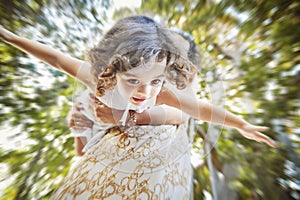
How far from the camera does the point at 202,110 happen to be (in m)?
0.69

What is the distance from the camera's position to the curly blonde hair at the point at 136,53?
658 mm

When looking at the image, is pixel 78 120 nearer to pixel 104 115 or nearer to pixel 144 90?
pixel 104 115

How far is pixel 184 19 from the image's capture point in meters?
0.79

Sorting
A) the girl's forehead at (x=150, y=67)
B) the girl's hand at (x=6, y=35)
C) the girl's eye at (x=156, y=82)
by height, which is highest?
the girl's hand at (x=6, y=35)

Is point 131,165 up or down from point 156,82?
down

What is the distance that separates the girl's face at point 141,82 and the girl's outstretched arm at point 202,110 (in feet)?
0.11

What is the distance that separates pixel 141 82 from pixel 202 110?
187 millimetres

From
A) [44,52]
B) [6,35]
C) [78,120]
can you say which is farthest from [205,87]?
[6,35]

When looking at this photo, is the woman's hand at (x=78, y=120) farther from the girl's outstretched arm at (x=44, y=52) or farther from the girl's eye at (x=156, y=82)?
the girl's eye at (x=156, y=82)

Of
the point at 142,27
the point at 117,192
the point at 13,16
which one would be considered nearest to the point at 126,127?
the point at 117,192

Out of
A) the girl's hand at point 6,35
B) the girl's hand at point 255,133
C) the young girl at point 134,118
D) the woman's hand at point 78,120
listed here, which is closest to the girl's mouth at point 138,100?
the young girl at point 134,118

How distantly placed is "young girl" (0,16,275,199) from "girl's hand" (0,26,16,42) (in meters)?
0.24

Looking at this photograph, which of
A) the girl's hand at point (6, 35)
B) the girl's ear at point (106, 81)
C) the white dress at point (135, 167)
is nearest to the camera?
the white dress at point (135, 167)

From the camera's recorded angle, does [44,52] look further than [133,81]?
Yes
